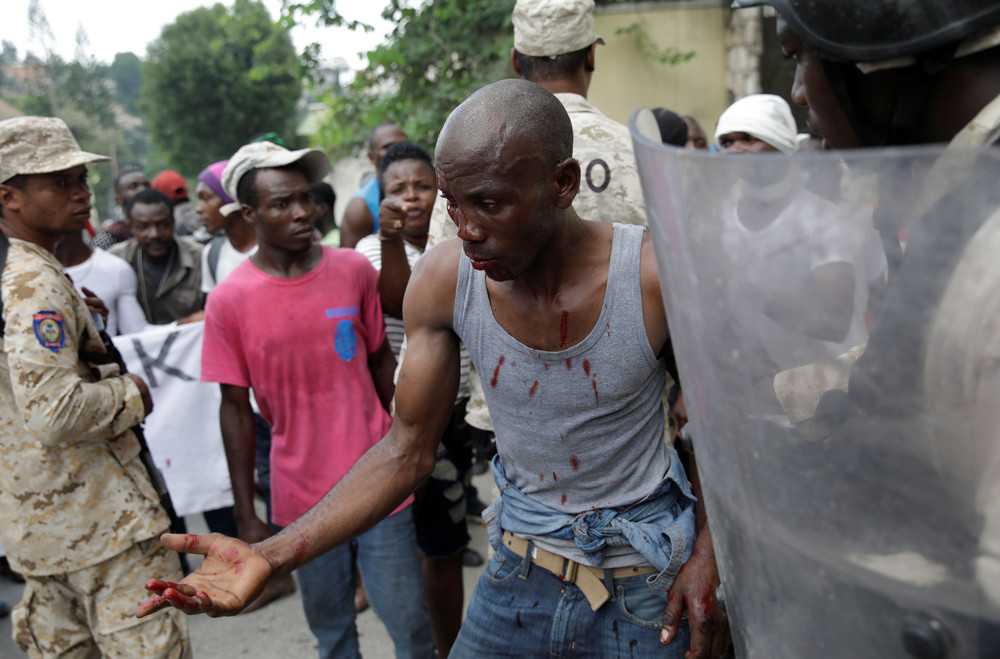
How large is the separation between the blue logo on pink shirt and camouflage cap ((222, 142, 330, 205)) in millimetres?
636

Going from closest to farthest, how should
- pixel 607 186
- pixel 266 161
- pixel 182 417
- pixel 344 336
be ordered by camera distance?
pixel 607 186 → pixel 344 336 → pixel 266 161 → pixel 182 417

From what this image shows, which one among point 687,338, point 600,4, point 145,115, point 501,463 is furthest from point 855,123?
point 145,115

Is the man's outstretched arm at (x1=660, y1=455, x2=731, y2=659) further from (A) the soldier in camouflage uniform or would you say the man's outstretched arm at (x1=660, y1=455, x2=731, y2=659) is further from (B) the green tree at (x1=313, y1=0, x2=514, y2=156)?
(B) the green tree at (x1=313, y1=0, x2=514, y2=156)

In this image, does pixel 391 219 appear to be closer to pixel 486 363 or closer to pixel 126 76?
pixel 486 363

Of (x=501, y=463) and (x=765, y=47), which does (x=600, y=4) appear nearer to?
(x=765, y=47)

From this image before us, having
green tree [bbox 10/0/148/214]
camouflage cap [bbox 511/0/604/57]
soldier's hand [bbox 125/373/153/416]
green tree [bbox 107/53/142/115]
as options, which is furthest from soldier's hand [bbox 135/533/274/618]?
green tree [bbox 107/53/142/115]

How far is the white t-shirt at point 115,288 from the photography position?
4.23 meters

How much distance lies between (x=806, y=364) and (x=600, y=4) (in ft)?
27.0

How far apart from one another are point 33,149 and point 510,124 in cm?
200

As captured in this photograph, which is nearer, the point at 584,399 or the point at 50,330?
the point at 584,399

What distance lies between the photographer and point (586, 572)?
5.98 feet

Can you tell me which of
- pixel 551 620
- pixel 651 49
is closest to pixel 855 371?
pixel 551 620

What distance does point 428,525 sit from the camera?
10.3ft

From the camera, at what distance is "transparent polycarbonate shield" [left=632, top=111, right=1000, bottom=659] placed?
69 centimetres
